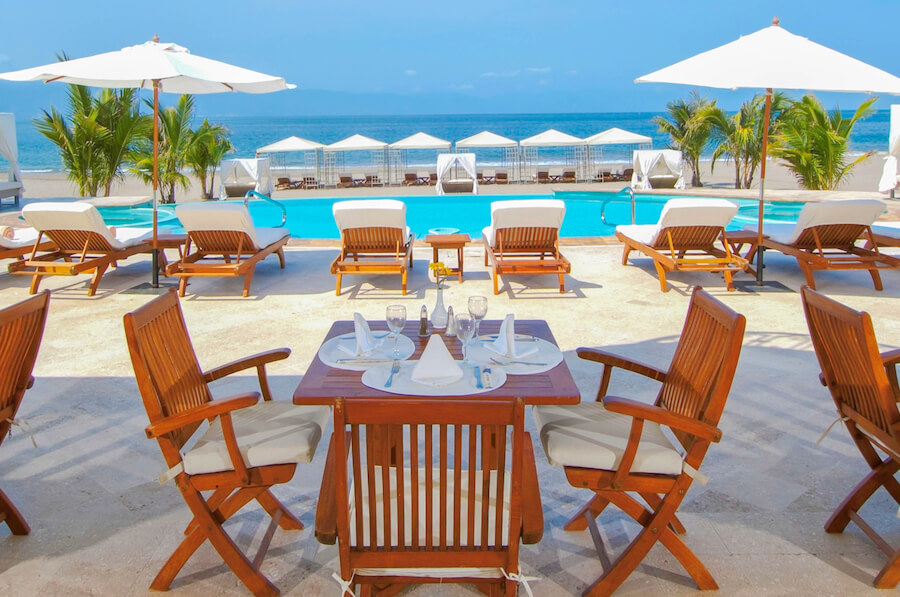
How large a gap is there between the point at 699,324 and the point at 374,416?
1.49 metres

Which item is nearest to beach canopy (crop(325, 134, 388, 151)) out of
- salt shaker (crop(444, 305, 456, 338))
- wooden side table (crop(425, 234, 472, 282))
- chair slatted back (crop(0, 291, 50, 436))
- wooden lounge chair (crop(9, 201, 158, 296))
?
wooden side table (crop(425, 234, 472, 282))

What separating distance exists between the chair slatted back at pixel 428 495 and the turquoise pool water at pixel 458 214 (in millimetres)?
9820

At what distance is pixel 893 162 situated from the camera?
45.6 feet

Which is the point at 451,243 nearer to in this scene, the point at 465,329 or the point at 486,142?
the point at 465,329

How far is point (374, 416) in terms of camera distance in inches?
72.6

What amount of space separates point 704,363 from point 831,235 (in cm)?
546

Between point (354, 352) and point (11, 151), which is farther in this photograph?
point (11, 151)

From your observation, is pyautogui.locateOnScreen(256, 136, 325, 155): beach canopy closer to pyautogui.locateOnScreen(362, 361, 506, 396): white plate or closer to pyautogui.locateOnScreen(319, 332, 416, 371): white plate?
pyautogui.locateOnScreen(319, 332, 416, 371): white plate

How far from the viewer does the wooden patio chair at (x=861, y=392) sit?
8.14ft

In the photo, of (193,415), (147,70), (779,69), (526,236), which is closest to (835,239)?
(779,69)

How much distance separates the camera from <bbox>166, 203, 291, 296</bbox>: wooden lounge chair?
6.99 meters

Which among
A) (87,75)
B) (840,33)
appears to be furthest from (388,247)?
(840,33)

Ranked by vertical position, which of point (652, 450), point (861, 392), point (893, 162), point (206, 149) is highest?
point (206, 149)

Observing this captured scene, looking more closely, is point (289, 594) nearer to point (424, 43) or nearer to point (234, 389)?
point (234, 389)
